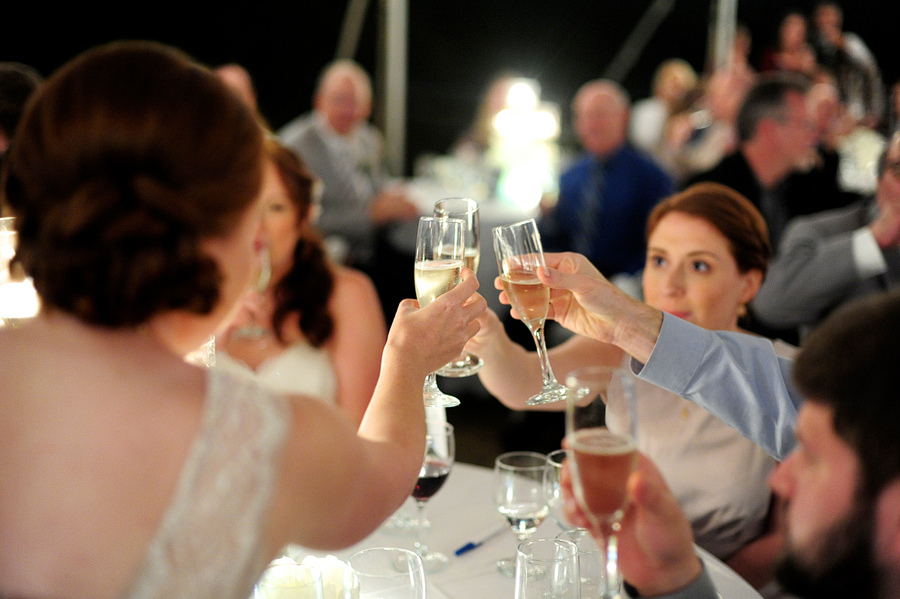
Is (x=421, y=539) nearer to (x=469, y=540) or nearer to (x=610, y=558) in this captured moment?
(x=469, y=540)

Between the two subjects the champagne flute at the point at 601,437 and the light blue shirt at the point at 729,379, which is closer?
the champagne flute at the point at 601,437

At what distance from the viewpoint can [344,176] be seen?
217 inches

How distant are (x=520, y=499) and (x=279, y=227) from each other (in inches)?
57.5

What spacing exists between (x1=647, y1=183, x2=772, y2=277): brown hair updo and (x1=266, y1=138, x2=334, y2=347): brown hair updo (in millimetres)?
1186

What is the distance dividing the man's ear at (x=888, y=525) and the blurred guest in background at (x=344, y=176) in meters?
4.29

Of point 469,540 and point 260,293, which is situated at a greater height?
point 260,293

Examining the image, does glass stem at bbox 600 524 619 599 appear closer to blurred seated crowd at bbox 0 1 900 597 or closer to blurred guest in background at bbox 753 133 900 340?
blurred seated crowd at bbox 0 1 900 597

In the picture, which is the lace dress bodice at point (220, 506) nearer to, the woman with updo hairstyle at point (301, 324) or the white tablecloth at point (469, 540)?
the white tablecloth at point (469, 540)

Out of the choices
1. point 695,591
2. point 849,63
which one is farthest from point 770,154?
point 849,63

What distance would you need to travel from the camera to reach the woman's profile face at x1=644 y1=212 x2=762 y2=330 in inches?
79.9

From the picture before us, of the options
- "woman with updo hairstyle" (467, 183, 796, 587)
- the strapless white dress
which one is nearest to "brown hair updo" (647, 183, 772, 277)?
"woman with updo hairstyle" (467, 183, 796, 587)

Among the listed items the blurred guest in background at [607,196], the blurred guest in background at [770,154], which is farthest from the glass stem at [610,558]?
the blurred guest in background at [607,196]

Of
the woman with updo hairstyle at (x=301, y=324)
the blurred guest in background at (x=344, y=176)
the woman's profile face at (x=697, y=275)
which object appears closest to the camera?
the woman's profile face at (x=697, y=275)

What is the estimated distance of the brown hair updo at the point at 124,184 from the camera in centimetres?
85
